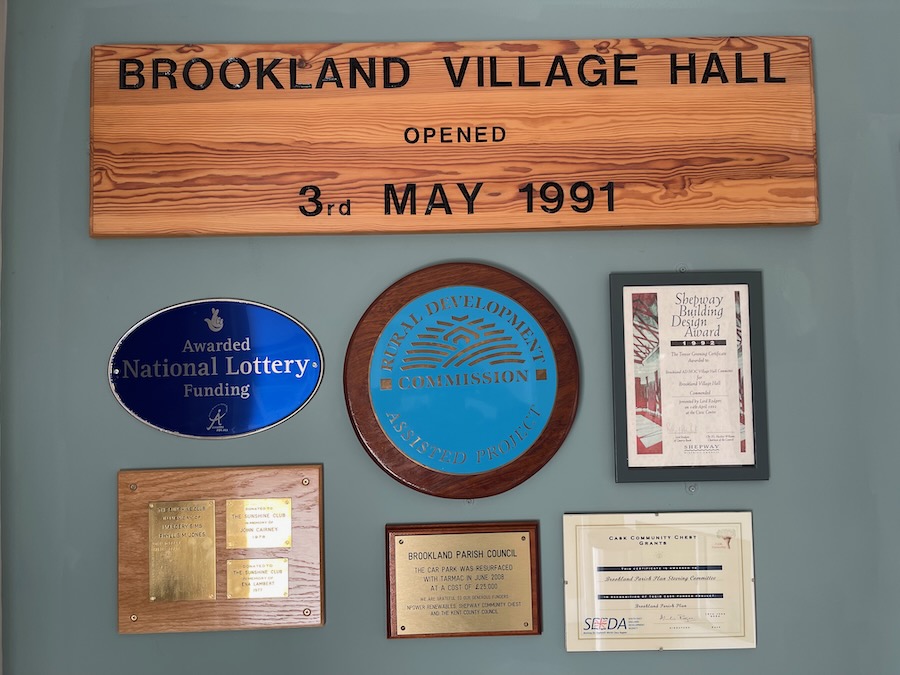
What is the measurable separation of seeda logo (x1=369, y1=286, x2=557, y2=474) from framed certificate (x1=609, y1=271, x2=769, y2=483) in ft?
0.64

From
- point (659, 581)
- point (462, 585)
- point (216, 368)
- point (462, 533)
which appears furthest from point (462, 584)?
point (216, 368)

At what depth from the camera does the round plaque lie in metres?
1.94

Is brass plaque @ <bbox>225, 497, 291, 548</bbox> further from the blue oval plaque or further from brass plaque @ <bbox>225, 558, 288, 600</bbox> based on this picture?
the blue oval plaque

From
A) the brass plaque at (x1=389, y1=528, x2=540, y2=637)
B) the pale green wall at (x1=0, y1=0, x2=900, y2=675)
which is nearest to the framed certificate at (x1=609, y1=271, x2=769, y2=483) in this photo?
the pale green wall at (x1=0, y1=0, x2=900, y2=675)

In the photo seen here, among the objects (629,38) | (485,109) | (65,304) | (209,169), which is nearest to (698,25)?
(629,38)

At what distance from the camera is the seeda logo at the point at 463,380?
76.4 inches

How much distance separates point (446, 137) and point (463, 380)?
56 cm

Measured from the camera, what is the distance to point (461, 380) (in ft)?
6.40

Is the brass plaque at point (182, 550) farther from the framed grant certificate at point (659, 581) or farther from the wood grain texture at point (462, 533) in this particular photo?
Answer: the framed grant certificate at point (659, 581)

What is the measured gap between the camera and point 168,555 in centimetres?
191

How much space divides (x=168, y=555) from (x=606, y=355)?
1.11 m

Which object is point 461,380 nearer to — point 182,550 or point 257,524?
point 257,524

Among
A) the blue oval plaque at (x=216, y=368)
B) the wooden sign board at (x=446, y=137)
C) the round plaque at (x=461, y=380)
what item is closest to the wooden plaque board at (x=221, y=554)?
the blue oval plaque at (x=216, y=368)

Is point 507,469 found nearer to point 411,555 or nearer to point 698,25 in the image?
point 411,555
